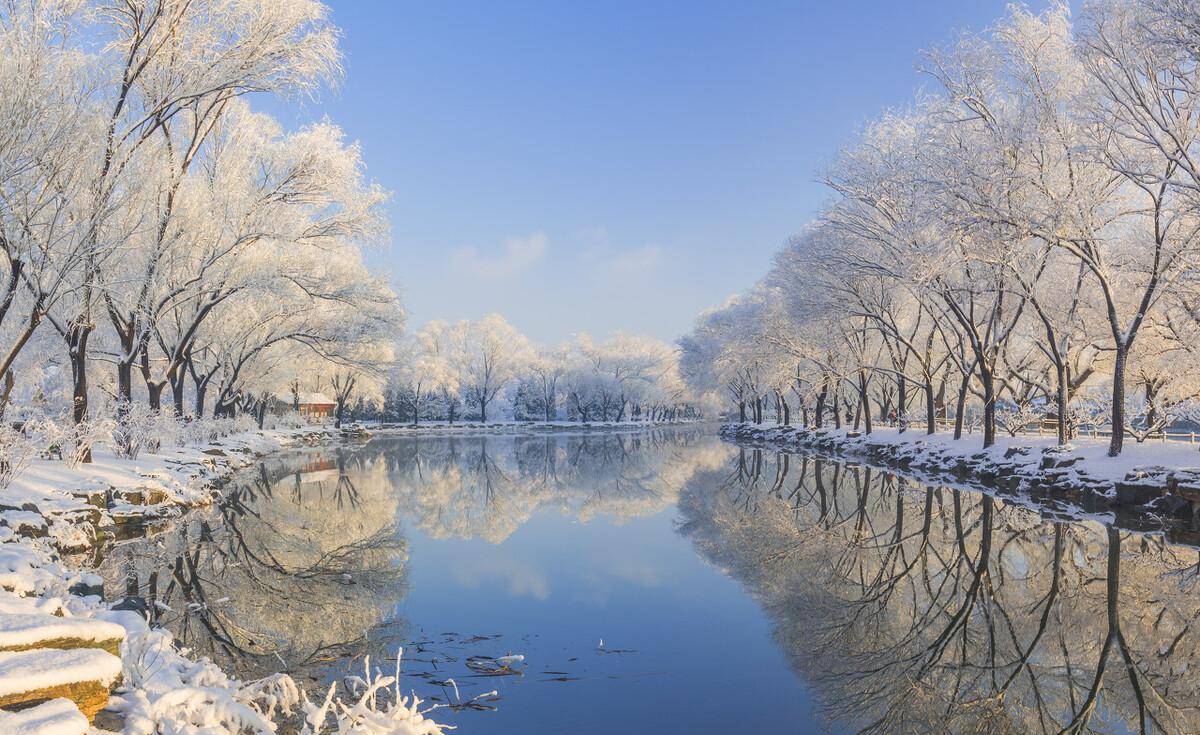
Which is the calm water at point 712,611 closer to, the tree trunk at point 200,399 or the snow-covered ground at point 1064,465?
the snow-covered ground at point 1064,465

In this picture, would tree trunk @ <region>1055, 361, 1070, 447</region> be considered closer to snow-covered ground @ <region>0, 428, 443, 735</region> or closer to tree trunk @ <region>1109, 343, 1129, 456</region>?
tree trunk @ <region>1109, 343, 1129, 456</region>

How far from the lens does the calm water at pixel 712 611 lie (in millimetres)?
6152

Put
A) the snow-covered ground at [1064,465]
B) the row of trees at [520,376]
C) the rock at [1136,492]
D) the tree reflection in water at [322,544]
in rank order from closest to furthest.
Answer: the tree reflection in water at [322,544], the snow-covered ground at [1064,465], the rock at [1136,492], the row of trees at [520,376]

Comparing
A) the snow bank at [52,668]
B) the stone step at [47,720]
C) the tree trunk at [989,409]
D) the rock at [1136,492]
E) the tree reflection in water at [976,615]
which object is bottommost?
the tree reflection in water at [976,615]

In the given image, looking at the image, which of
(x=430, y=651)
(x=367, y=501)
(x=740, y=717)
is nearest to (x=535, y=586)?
(x=430, y=651)

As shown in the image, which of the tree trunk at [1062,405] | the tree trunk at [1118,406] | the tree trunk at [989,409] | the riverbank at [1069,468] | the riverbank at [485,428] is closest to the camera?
the riverbank at [1069,468]

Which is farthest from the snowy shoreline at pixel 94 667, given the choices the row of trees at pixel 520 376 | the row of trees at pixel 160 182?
the row of trees at pixel 520 376

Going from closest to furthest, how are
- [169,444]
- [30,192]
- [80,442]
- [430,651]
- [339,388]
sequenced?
[430,651] < [30,192] < [80,442] < [169,444] < [339,388]

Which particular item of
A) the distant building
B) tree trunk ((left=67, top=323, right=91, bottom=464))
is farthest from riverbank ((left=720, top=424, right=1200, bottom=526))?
the distant building

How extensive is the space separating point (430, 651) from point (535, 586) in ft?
10.8

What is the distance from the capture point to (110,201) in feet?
45.9

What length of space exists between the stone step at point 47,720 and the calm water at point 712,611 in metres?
2.98

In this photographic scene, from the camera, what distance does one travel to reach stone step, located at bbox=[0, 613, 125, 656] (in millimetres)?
4188

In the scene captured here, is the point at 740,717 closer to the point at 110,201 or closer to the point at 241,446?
the point at 110,201
